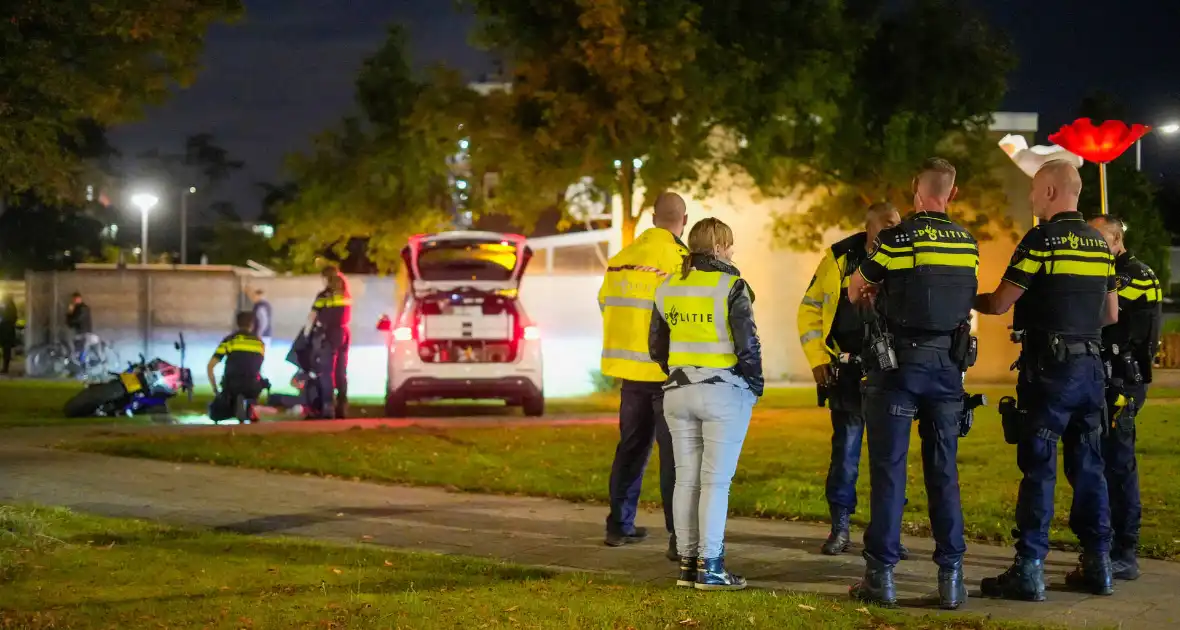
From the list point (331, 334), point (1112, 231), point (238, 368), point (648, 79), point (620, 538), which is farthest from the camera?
point (648, 79)

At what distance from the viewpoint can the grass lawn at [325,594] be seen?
5652 mm

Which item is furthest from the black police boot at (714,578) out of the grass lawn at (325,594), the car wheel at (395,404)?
the car wheel at (395,404)

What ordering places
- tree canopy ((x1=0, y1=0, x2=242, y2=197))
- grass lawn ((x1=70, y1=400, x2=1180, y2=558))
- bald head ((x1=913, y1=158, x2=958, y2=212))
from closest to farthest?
bald head ((x1=913, y1=158, x2=958, y2=212)) < grass lawn ((x1=70, y1=400, x2=1180, y2=558)) < tree canopy ((x1=0, y1=0, x2=242, y2=197))

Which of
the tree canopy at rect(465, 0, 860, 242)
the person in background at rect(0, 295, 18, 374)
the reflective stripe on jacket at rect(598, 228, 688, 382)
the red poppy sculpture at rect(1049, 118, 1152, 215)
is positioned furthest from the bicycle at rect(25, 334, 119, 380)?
the reflective stripe on jacket at rect(598, 228, 688, 382)

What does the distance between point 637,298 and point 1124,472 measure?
2.78m

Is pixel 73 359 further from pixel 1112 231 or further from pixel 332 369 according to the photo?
pixel 1112 231

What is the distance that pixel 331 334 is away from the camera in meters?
15.4

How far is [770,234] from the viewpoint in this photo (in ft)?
82.9

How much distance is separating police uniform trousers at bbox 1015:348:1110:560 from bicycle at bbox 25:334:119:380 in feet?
70.8

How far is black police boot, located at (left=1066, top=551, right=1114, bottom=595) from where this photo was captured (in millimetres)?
6492

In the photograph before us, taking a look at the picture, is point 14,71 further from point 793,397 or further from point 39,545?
point 793,397

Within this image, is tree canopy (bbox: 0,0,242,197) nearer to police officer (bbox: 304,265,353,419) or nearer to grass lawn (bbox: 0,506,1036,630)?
police officer (bbox: 304,265,353,419)

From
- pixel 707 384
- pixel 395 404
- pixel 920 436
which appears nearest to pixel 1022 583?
pixel 920 436

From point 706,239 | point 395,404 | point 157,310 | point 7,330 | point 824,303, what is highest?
point 157,310
